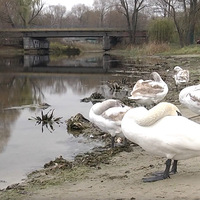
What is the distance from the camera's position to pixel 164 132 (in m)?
5.52

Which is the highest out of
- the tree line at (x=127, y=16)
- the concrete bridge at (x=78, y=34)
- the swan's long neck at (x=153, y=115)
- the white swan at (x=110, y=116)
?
the tree line at (x=127, y=16)

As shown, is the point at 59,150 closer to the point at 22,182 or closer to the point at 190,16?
the point at 22,182

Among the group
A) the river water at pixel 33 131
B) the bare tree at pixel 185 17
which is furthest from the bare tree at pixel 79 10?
the river water at pixel 33 131

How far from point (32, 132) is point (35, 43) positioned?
2635 inches

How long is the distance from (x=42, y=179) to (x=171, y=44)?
54014 millimetres

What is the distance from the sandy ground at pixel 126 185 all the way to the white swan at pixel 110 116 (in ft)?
3.34

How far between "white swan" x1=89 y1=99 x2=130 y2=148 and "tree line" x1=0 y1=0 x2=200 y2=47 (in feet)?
152

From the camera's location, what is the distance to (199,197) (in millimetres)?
4762

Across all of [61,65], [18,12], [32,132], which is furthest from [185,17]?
[32,132]

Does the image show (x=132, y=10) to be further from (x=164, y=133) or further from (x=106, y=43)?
(x=164, y=133)

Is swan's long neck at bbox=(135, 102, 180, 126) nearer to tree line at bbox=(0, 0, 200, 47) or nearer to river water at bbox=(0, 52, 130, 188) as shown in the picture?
river water at bbox=(0, 52, 130, 188)

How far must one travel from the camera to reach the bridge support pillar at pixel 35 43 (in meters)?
73.4

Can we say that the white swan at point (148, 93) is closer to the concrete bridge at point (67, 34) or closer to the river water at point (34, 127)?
the river water at point (34, 127)

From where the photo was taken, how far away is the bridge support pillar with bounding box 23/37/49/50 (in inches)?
2891
